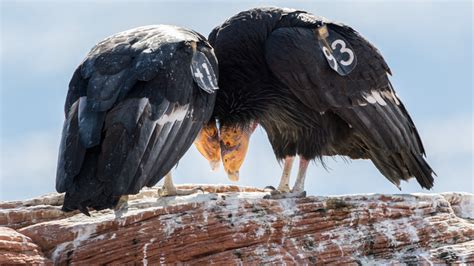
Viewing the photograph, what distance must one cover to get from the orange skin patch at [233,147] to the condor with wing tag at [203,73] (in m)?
1.25

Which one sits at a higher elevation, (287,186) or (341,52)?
(341,52)

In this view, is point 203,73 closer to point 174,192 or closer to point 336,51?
point 174,192

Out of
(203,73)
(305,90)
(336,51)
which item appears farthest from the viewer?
(336,51)

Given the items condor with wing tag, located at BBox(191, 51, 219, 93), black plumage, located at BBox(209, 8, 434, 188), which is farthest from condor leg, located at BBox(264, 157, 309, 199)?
condor with wing tag, located at BBox(191, 51, 219, 93)

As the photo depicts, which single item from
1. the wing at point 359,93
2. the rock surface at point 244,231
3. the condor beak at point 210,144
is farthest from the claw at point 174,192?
the wing at point 359,93

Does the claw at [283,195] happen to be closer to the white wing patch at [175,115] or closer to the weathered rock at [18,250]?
the white wing patch at [175,115]

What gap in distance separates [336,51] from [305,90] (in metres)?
0.57

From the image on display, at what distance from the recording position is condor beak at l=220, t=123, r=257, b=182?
36.6 feet

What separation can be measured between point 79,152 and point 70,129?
35 cm

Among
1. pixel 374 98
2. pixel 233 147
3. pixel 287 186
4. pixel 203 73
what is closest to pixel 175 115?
pixel 203 73

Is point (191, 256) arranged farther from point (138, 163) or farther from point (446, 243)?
point (446, 243)

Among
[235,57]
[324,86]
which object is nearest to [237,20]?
[235,57]

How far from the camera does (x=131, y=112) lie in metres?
9.02

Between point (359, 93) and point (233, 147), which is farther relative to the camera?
point (233, 147)
